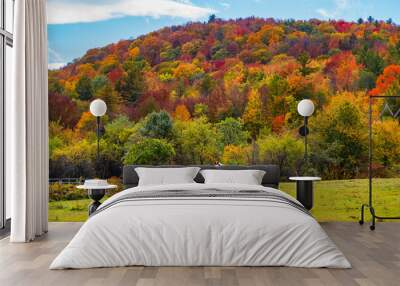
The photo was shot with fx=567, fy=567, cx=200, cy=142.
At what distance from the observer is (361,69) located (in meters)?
8.27

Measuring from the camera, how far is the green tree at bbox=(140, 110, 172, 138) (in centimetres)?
830

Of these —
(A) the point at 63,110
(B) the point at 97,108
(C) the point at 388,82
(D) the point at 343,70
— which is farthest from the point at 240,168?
(A) the point at 63,110

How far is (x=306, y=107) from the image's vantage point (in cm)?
771

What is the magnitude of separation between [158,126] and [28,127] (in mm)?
2571

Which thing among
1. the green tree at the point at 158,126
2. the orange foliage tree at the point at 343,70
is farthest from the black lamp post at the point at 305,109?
the green tree at the point at 158,126

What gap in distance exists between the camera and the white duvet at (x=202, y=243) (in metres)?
4.61

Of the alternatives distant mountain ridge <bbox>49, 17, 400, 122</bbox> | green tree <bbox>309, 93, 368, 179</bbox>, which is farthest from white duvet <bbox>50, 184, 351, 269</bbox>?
distant mountain ridge <bbox>49, 17, 400, 122</bbox>

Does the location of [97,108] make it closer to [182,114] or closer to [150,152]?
[150,152]

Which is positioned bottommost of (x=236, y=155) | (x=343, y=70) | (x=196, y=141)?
(x=236, y=155)

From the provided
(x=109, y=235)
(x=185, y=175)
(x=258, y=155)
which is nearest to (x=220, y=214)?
(x=109, y=235)

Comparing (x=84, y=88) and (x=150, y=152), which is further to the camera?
(x=84, y=88)

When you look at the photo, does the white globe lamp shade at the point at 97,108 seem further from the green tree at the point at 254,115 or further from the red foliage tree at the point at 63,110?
the green tree at the point at 254,115

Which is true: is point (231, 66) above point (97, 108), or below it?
above

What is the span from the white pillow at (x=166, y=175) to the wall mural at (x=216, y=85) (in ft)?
3.08
